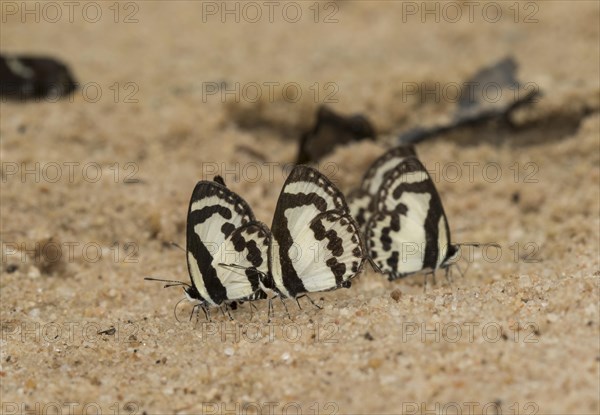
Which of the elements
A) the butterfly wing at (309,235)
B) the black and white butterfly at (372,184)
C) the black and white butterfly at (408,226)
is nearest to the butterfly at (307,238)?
the butterfly wing at (309,235)

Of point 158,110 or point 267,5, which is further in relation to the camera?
point 267,5

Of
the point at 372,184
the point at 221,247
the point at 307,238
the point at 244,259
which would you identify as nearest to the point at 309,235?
the point at 307,238

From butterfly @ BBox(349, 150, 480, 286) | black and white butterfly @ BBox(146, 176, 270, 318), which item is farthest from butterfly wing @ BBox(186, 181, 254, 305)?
butterfly @ BBox(349, 150, 480, 286)

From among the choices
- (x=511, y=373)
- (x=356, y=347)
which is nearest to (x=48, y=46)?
(x=356, y=347)

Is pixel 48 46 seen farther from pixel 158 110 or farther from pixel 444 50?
pixel 444 50

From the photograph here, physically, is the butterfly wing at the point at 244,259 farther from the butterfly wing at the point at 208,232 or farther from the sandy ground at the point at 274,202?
the sandy ground at the point at 274,202
